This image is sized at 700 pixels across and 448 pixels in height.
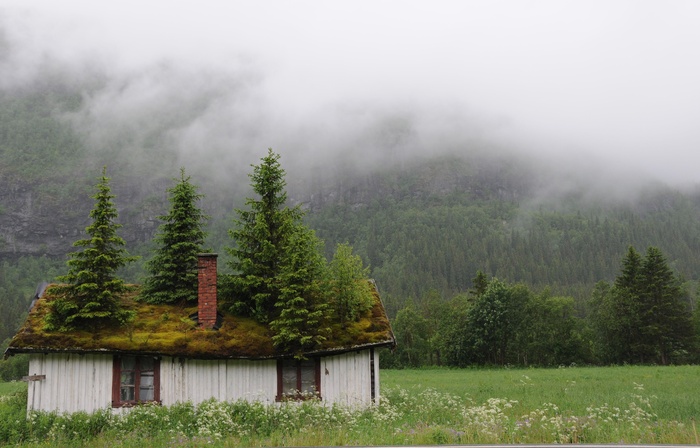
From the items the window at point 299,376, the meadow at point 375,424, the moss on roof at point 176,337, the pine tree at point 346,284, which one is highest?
the pine tree at point 346,284

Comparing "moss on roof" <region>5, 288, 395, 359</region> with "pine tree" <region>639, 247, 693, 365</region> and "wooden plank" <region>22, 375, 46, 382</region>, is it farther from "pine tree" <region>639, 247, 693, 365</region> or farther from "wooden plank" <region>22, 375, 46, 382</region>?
"pine tree" <region>639, 247, 693, 365</region>

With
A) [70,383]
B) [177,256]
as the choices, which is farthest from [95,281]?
[70,383]

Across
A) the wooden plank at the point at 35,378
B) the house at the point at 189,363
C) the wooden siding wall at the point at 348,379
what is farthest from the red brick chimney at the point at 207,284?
the wooden plank at the point at 35,378

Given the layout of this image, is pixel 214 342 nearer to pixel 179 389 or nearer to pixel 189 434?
pixel 179 389

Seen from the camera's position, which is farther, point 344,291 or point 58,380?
point 344,291

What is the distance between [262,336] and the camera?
24.0 meters

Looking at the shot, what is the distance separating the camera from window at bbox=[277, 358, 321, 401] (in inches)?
921

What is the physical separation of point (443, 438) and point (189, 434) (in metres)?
8.82

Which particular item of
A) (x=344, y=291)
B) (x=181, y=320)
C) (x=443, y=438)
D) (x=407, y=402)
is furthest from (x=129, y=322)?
(x=443, y=438)

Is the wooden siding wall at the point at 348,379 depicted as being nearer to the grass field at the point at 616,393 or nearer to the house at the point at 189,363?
the house at the point at 189,363

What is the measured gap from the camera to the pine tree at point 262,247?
83.3ft

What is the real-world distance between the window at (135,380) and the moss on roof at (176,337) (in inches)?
26.8

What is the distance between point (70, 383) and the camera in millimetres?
21891

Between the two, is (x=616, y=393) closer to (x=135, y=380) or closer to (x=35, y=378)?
(x=135, y=380)
